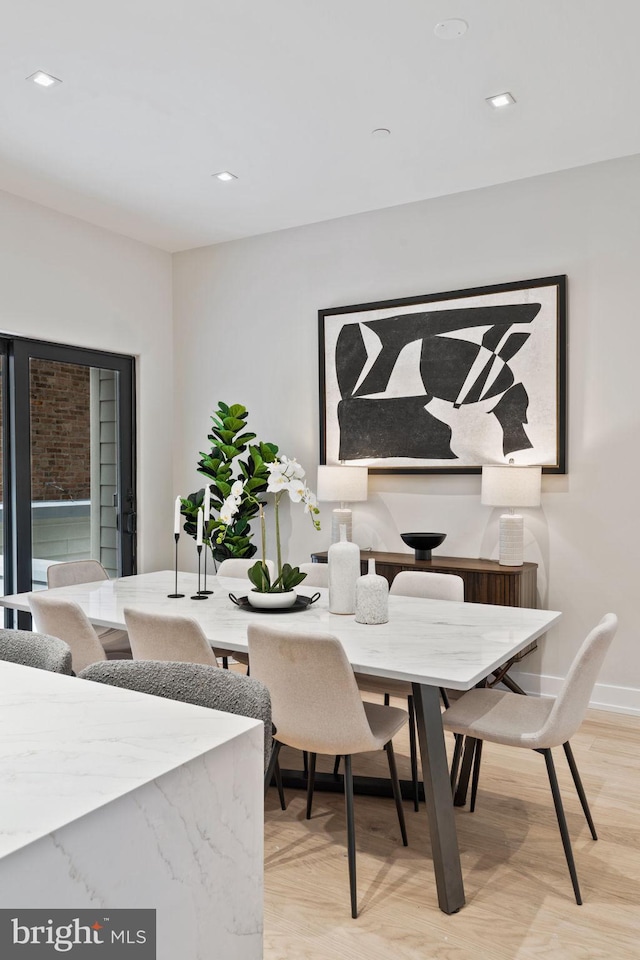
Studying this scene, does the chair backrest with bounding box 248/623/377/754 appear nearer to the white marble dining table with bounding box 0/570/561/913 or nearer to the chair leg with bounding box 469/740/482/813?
the white marble dining table with bounding box 0/570/561/913

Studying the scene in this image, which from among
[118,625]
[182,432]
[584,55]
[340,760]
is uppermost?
[584,55]

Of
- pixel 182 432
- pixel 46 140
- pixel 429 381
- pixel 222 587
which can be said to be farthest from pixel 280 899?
pixel 182 432

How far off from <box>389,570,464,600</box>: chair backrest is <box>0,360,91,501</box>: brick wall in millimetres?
2522

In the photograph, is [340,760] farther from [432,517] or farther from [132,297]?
[132,297]

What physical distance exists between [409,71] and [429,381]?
177cm

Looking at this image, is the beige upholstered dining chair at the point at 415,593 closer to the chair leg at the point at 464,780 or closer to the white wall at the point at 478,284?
the chair leg at the point at 464,780

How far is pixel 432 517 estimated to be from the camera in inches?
172

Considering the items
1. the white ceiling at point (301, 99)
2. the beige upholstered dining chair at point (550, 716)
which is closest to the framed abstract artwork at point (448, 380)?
the white ceiling at point (301, 99)

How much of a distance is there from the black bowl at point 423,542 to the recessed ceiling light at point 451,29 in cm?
239

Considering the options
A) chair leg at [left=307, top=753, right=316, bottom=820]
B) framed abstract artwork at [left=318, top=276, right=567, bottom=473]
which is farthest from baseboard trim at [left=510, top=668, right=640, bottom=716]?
chair leg at [left=307, top=753, right=316, bottom=820]

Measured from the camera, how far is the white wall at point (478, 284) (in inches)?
149

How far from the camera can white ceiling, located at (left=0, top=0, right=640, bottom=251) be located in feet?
8.60

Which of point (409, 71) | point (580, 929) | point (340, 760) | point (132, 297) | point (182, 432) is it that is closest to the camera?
point (580, 929)

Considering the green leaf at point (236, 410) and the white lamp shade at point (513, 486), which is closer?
the white lamp shade at point (513, 486)
